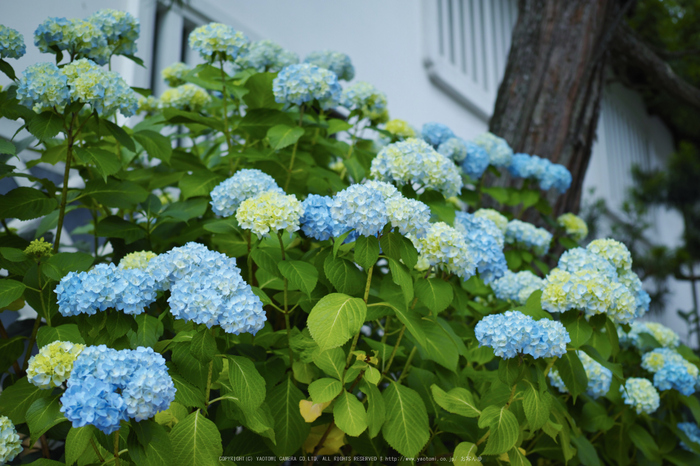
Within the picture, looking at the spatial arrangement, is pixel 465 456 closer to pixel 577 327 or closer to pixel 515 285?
pixel 577 327

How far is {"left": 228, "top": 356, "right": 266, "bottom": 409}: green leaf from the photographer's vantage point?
792 millimetres

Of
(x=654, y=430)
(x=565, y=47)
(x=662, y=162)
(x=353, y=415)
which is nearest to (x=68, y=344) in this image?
(x=353, y=415)

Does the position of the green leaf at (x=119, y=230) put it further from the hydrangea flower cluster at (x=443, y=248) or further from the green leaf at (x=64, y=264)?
the hydrangea flower cluster at (x=443, y=248)

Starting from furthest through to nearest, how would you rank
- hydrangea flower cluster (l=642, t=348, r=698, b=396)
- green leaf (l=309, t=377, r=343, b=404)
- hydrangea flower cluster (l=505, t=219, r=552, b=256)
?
1. hydrangea flower cluster (l=505, t=219, r=552, b=256)
2. hydrangea flower cluster (l=642, t=348, r=698, b=396)
3. green leaf (l=309, t=377, r=343, b=404)

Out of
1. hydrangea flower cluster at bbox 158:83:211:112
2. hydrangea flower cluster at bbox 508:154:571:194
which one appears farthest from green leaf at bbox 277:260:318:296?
hydrangea flower cluster at bbox 508:154:571:194

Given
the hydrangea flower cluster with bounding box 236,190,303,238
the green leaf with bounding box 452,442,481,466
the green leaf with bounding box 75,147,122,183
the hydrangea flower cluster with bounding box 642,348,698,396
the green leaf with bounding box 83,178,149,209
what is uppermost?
the hydrangea flower cluster with bounding box 236,190,303,238

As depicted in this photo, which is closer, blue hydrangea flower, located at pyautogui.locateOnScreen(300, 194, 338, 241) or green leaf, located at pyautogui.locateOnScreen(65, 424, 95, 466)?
green leaf, located at pyautogui.locateOnScreen(65, 424, 95, 466)

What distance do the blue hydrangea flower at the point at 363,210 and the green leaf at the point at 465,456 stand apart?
1.36 ft

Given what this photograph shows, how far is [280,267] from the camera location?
91 cm

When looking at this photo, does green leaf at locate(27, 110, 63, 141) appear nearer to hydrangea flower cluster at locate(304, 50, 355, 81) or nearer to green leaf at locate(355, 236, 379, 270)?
green leaf at locate(355, 236, 379, 270)

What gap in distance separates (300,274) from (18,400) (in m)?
0.50

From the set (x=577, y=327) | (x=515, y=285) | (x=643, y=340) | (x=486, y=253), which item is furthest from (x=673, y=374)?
(x=486, y=253)

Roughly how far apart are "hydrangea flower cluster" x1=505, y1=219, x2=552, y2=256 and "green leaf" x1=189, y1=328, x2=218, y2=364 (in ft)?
3.73

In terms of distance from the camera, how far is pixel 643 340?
1572mm
